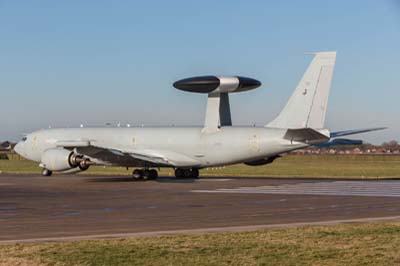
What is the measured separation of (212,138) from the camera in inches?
1843

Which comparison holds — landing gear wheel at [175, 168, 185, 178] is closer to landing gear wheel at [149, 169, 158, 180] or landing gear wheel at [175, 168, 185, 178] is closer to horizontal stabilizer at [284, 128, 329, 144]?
landing gear wheel at [149, 169, 158, 180]

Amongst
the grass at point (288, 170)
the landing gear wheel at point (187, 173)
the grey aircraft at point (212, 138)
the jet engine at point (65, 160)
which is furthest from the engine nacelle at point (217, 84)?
the grass at point (288, 170)

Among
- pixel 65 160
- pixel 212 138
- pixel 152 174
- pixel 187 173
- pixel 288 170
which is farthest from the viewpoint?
pixel 288 170

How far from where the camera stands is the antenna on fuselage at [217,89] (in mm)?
45719

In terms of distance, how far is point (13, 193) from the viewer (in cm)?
3406

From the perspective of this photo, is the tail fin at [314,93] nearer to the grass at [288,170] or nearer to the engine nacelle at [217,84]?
the engine nacelle at [217,84]

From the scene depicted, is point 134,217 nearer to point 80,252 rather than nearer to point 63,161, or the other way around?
point 80,252

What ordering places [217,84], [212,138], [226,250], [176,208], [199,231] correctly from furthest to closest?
[212,138] → [217,84] → [176,208] → [199,231] → [226,250]

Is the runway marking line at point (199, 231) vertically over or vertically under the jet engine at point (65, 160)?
under

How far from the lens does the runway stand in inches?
739

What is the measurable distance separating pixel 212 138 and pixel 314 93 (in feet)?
23.4

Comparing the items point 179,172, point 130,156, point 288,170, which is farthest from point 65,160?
point 288,170

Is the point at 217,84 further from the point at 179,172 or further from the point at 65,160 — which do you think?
the point at 65,160

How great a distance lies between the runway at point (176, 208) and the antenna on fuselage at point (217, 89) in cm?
827
